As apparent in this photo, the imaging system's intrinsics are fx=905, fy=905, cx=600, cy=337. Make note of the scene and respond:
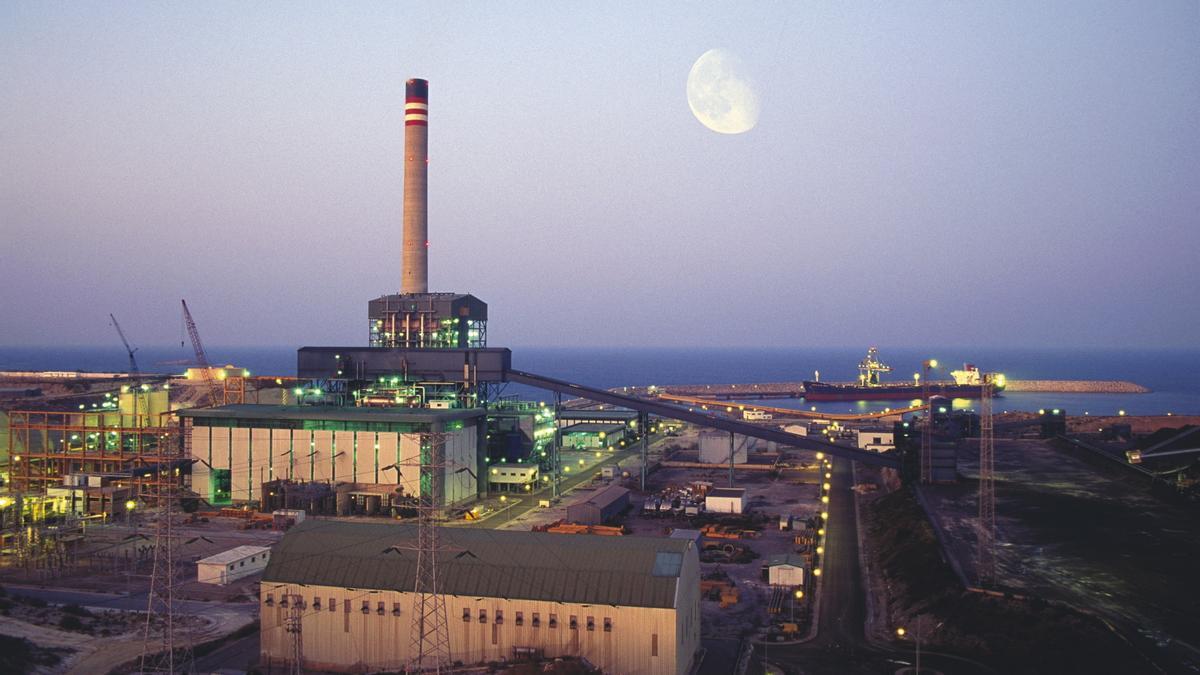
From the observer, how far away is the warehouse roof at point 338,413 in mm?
64812

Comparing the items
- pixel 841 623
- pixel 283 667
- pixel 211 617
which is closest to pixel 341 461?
pixel 211 617

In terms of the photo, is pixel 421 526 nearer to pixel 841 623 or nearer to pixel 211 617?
pixel 211 617

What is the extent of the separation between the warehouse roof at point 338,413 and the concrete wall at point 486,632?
3075 centimetres

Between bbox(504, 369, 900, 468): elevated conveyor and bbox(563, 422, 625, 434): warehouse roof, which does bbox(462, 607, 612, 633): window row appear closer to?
bbox(504, 369, 900, 468): elevated conveyor

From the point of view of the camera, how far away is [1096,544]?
4722cm

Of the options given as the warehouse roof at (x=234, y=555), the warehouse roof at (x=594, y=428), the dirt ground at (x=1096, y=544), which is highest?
the warehouse roof at (x=594, y=428)

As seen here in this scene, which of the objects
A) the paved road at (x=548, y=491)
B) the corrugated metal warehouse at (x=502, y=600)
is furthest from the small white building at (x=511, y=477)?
the corrugated metal warehouse at (x=502, y=600)

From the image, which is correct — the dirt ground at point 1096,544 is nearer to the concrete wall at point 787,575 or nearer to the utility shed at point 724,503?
the concrete wall at point 787,575

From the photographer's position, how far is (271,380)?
93125 mm

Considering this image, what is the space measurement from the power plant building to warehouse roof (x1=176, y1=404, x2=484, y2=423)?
0.07m

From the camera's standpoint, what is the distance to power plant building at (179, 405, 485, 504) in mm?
64438

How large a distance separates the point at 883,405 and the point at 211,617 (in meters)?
170

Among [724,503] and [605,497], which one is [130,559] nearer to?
[605,497]

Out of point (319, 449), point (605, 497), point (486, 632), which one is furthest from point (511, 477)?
point (486, 632)
